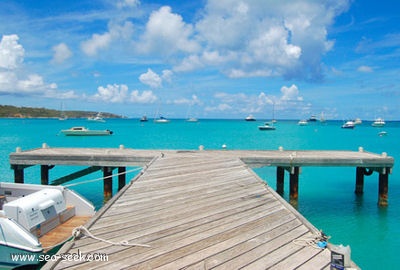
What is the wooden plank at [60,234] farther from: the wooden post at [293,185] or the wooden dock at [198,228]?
the wooden post at [293,185]

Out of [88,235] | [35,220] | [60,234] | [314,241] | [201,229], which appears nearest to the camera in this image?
[314,241]

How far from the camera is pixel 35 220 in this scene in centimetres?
818

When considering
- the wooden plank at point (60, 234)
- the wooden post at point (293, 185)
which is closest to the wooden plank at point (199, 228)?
the wooden plank at point (60, 234)

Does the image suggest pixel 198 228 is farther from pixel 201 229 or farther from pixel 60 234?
pixel 60 234

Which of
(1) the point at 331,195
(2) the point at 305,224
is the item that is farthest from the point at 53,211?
(1) the point at 331,195

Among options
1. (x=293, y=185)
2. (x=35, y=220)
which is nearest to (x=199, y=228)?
(x=35, y=220)

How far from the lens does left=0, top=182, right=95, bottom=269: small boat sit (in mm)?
7285

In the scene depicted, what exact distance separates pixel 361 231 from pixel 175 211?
950 cm

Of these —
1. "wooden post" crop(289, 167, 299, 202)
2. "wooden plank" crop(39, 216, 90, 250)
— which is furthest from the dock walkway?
"wooden post" crop(289, 167, 299, 202)

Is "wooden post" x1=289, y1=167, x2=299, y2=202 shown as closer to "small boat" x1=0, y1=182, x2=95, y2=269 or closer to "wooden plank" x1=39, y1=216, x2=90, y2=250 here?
"small boat" x1=0, y1=182, x2=95, y2=269

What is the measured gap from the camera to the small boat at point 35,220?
7.29 meters

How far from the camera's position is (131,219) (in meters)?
5.51

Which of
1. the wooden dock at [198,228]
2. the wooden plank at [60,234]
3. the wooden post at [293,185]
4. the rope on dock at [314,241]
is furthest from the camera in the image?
the wooden post at [293,185]

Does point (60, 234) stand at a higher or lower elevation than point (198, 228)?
lower
